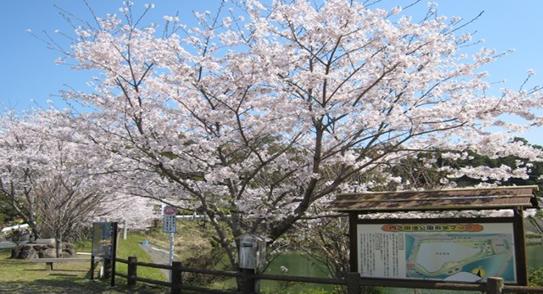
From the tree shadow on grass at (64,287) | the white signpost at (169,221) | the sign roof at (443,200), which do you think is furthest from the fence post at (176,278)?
the sign roof at (443,200)

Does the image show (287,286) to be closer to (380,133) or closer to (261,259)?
(261,259)

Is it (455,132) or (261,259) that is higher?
(455,132)

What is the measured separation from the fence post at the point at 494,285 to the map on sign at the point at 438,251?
59 cm

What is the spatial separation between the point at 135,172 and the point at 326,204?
3.83 meters

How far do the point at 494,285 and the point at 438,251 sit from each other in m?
1.06

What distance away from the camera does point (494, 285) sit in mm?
6004

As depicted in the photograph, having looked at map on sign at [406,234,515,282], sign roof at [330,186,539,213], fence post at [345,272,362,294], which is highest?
sign roof at [330,186,539,213]

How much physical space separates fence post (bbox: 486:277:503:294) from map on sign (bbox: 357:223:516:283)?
0.59 meters

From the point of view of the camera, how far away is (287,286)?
44.6 feet

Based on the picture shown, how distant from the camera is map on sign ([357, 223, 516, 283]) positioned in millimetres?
6625

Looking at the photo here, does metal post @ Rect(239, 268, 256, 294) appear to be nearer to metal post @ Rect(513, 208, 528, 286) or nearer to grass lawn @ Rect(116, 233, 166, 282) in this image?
metal post @ Rect(513, 208, 528, 286)

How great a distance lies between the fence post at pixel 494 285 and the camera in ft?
19.7

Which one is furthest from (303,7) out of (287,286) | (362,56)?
(287,286)

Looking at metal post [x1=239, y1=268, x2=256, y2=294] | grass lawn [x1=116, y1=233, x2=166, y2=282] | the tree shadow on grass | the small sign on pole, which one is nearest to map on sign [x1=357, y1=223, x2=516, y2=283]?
metal post [x1=239, y1=268, x2=256, y2=294]
